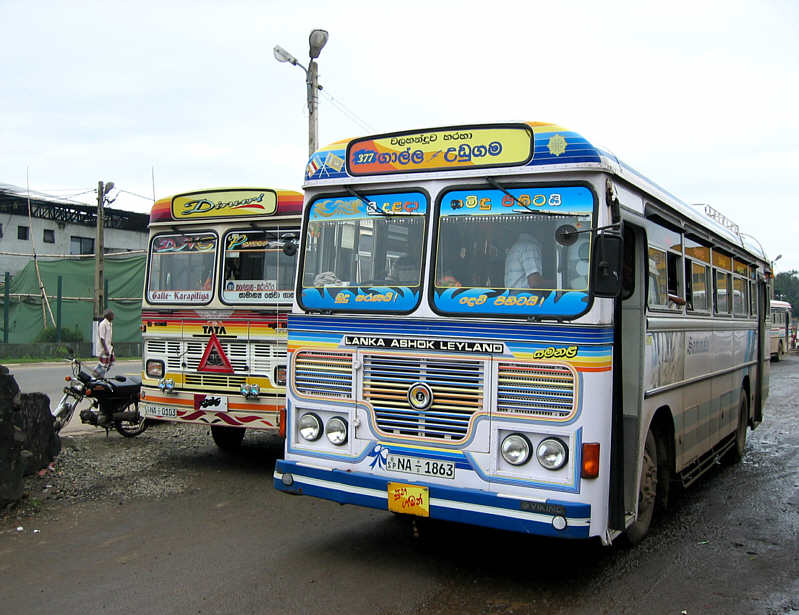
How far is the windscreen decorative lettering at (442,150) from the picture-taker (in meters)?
5.19

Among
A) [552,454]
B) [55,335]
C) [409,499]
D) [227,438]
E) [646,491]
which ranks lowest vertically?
[227,438]

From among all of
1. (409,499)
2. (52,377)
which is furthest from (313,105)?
(409,499)

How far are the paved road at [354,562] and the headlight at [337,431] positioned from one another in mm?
911

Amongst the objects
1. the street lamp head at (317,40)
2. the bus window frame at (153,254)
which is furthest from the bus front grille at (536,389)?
the street lamp head at (317,40)

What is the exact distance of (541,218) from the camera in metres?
5.09

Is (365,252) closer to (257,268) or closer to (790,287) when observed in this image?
(257,268)

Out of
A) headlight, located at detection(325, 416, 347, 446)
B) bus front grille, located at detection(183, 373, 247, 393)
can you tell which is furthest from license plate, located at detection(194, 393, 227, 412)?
headlight, located at detection(325, 416, 347, 446)

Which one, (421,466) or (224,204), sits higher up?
(224,204)

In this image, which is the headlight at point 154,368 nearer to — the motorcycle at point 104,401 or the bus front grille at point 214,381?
the bus front grille at point 214,381

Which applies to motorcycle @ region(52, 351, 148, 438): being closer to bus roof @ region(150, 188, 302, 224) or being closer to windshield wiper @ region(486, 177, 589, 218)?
bus roof @ region(150, 188, 302, 224)

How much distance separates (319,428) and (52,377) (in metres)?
15.4

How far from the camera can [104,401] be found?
32.7ft

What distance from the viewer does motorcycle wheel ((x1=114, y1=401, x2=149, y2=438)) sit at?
10141 millimetres

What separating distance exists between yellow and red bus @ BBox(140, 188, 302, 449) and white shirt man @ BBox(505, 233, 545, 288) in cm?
391
